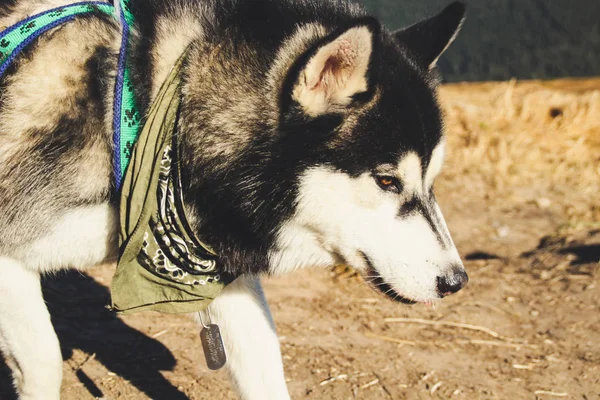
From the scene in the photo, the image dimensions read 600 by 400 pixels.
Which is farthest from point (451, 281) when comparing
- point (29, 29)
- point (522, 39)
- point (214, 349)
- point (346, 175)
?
point (522, 39)

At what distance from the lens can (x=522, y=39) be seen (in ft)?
27.5

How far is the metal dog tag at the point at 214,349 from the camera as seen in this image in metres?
2.95

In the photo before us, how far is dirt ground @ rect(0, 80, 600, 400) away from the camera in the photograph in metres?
3.58

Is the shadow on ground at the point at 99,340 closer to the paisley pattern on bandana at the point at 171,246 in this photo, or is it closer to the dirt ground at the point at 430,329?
the dirt ground at the point at 430,329

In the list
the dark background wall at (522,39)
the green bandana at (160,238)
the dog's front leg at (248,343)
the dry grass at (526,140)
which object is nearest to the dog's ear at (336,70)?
the green bandana at (160,238)

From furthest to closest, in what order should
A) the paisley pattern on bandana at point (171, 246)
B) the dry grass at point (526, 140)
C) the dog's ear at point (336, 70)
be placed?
the dry grass at point (526, 140) → the paisley pattern on bandana at point (171, 246) → the dog's ear at point (336, 70)

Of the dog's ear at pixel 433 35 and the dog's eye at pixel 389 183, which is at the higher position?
the dog's ear at pixel 433 35

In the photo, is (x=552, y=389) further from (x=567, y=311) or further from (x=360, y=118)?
(x=360, y=118)

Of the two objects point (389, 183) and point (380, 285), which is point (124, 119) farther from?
point (380, 285)

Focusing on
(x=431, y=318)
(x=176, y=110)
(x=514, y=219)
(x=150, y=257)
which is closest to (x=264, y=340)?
(x=150, y=257)

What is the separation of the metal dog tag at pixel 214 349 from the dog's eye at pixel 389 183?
2.92 feet

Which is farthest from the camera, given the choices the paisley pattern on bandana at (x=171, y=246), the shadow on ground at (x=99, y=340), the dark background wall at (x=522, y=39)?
the dark background wall at (x=522, y=39)

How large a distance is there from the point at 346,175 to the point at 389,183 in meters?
0.16

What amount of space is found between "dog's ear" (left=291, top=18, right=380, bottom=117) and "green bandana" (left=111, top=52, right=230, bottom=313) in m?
0.45
